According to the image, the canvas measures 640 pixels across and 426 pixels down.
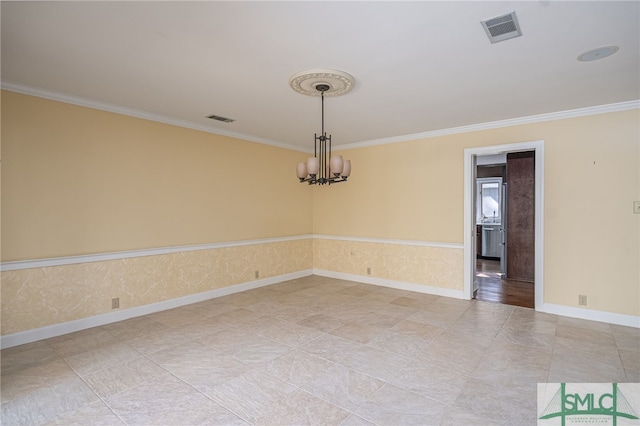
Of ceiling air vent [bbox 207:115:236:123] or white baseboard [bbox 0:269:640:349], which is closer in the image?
white baseboard [bbox 0:269:640:349]

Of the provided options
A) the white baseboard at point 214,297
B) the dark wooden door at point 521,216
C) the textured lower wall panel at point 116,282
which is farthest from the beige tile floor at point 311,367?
the dark wooden door at point 521,216

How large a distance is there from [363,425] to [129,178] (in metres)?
3.86

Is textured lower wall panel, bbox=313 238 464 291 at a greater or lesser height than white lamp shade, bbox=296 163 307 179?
lesser

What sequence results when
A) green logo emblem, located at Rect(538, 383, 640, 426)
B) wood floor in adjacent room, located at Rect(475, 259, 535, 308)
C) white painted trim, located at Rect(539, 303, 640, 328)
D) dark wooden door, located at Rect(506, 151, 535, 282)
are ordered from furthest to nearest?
dark wooden door, located at Rect(506, 151, 535, 282) < wood floor in adjacent room, located at Rect(475, 259, 535, 308) < white painted trim, located at Rect(539, 303, 640, 328) < green logo emblem, located at Rect(538, 383, 640, 426)

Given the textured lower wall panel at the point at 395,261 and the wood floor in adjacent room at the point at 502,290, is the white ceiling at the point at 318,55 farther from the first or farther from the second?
the wood floor in adjacent room at the point at 502,290

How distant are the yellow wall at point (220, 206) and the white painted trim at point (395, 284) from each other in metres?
0.10

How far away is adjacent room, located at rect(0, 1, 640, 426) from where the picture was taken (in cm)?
225

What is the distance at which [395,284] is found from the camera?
5.61 meters

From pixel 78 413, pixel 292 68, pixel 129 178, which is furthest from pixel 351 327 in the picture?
pixel 129 178

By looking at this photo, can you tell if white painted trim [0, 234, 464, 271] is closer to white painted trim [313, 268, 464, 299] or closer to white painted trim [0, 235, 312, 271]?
white painted trim [0, 235, 312, 271]

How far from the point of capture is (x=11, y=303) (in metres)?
3.25

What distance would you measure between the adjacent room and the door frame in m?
0.03

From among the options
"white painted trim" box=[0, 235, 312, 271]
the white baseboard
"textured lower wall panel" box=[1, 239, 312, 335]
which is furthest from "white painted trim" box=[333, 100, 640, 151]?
"white painted trim" box=[0, 235, 312, 271]

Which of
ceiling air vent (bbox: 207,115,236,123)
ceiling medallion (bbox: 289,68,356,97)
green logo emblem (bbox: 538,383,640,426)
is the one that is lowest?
green logo emblem (bbox: 538,383,640,426)
